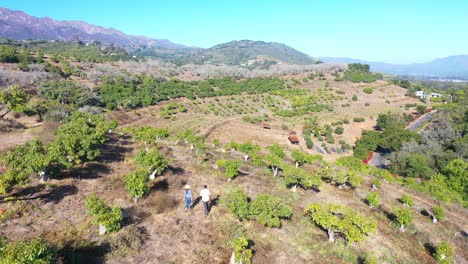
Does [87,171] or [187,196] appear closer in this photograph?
[187,196]

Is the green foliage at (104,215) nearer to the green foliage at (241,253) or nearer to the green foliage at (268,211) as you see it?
the green foliage at (241,253)

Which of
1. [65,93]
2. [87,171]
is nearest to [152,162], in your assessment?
[87,171]

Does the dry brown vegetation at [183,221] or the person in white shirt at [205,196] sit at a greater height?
the person in white shirt at [205,196]

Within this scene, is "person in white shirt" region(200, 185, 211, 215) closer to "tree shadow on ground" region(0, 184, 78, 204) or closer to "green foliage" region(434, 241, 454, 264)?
"tree shadow on ground" region(0, 184, 78, 204)

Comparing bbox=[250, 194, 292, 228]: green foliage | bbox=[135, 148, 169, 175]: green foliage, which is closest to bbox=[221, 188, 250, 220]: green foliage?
bbox=[250, 194, 292, 228]: green foliage

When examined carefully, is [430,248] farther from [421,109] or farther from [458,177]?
[421,109]

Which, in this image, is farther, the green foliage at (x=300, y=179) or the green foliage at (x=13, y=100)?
the green foliage at (x=13, y=100)

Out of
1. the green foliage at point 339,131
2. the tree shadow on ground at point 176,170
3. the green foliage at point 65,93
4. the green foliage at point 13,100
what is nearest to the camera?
the tree shadow on ground at point 176,170

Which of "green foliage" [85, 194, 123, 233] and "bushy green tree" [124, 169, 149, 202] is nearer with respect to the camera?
"green foliage" [85, 194, 123, 233]

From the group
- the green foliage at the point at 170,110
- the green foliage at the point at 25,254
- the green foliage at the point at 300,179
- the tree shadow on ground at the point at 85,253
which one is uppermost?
the green foliage at the point at 25,254

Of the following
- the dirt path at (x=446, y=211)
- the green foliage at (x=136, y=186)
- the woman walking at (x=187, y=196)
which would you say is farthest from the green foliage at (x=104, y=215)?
the dirt path at (x=446, y=211)
